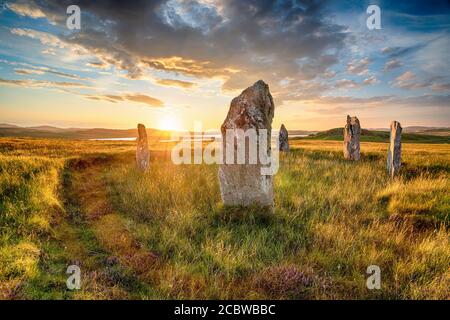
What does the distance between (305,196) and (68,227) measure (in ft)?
21.8

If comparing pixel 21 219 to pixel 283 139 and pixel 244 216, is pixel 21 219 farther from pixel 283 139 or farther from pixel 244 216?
pixel 283 139

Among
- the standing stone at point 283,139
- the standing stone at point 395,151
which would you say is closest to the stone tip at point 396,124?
the standing stone at point 395,151

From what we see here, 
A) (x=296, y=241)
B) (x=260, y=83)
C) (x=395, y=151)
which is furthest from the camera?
(x=395, y=151)

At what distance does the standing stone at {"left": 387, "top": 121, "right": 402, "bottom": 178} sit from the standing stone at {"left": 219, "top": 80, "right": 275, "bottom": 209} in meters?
8.98

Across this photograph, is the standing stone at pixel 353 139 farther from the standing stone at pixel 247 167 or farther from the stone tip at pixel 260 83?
the standing stone at pixel 247 167

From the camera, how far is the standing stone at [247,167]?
7414mm

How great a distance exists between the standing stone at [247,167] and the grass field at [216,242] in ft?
1.26

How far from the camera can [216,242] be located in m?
5.83

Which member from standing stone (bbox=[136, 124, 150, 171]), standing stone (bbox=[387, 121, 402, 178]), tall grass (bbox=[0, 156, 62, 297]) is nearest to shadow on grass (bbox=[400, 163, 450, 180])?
standing stone (bbox=[387, 121, 402, 178])

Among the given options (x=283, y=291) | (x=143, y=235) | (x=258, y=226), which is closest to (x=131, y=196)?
(x=143, y=235)

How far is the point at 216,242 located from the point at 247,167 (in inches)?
92.4

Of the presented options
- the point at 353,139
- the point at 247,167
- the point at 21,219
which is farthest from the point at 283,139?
the point at 21,219

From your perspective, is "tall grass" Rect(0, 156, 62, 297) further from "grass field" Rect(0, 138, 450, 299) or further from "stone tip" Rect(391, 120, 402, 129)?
"stone tip" Rect(391, 120, 402, 129)

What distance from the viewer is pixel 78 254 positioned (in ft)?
18.5
